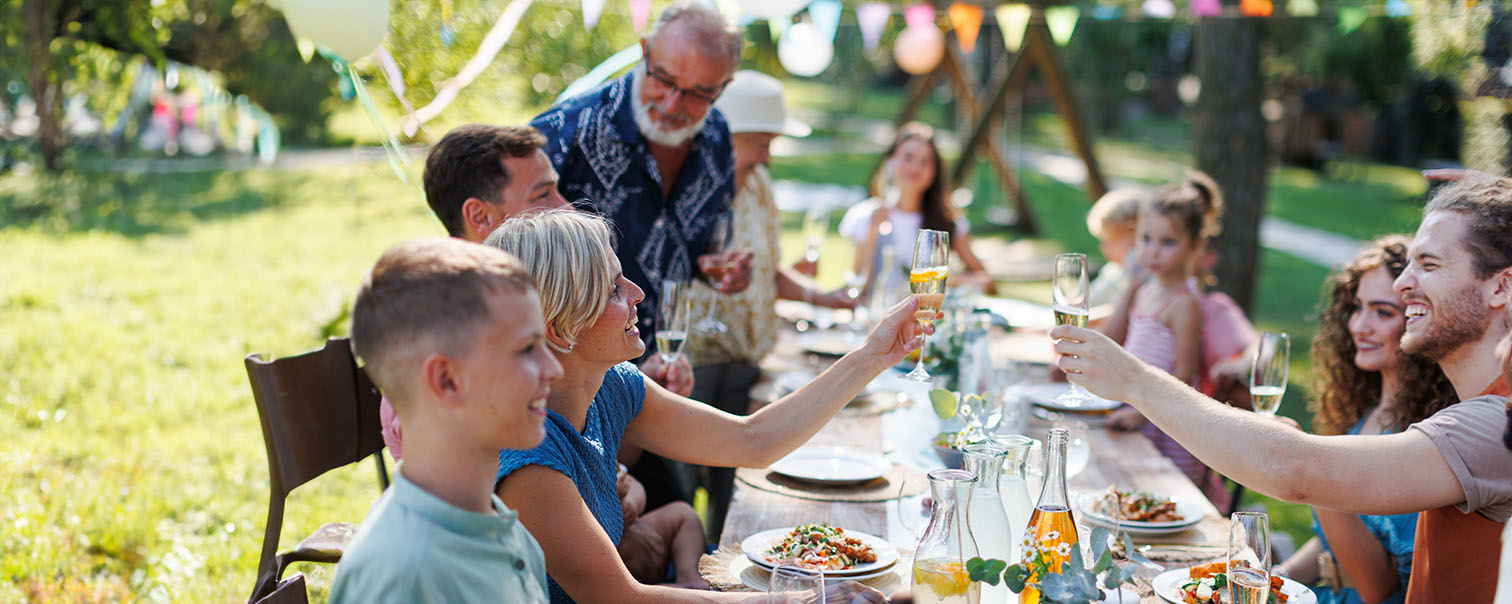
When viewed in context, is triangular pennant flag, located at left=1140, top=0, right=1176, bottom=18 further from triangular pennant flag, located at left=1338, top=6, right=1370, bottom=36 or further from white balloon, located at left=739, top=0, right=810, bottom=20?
white balloon, located at left=739, top=0, right=810, bottom=20

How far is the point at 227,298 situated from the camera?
9.03 meters

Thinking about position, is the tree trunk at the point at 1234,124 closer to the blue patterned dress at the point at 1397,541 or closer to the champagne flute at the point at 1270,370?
the champagne flute at the point at 1270,370

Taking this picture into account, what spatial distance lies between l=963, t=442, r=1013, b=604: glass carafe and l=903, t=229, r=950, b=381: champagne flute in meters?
0.51

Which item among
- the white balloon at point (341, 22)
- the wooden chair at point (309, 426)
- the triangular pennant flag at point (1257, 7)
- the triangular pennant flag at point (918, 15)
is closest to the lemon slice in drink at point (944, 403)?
the wooden chair at point (309, 426)

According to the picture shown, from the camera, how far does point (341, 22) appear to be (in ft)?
13.3

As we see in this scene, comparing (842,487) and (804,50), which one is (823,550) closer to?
(842,487)

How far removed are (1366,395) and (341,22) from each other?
3327 mm

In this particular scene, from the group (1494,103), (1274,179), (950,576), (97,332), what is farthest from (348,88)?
(1274,179)

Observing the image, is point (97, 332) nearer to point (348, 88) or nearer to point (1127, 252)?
point (348, 88)

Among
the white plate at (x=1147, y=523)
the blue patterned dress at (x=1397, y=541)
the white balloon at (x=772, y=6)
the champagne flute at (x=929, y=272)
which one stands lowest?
the blue patterned dress at (x=1397, y=541)

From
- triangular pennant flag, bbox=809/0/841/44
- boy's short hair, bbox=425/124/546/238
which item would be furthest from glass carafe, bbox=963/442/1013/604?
triangular pennant flag, bbox=809/0/841/44

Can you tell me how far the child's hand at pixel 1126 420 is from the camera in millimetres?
3543

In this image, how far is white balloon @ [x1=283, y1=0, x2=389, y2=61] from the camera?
4020mm

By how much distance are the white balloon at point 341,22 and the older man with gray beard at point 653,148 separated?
2.47ft
